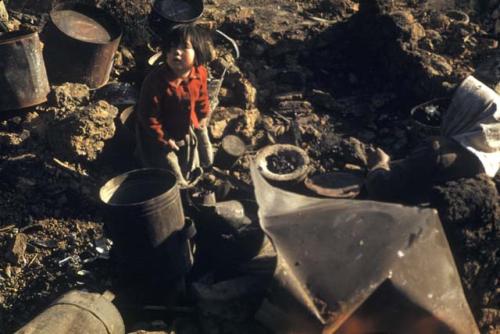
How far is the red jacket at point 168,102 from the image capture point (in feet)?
15.8

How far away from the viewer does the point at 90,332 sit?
12.4ft

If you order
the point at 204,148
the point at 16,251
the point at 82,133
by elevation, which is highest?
the point at 82,133

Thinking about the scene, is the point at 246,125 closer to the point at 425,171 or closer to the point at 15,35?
the point at 425,171

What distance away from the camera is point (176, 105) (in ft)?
16.1

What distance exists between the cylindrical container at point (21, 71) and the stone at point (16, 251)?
169 cm

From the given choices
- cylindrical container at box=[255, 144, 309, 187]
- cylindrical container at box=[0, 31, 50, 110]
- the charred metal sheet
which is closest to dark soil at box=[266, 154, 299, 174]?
cylindrical container at box=[255, 144, 309, 187]

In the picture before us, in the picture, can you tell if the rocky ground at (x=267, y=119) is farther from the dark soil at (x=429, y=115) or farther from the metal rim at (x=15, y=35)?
the metal rim at (x=15, y=35)

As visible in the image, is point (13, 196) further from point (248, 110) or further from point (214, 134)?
point (248, 110)

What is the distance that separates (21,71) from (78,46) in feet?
2.29

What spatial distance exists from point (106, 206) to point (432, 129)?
3.60 meters

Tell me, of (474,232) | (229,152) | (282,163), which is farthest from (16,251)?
(474,232)

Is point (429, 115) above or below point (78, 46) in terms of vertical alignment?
below

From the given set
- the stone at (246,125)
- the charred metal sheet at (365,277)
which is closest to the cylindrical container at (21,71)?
the stone at (246,125)

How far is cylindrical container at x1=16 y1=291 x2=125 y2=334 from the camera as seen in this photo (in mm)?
3691
